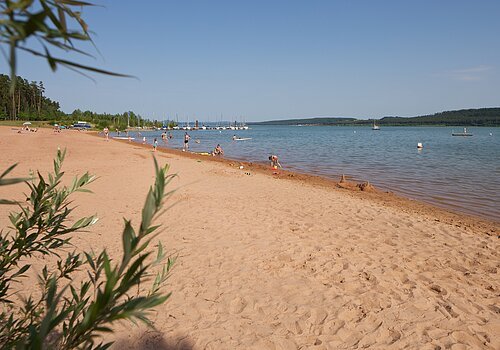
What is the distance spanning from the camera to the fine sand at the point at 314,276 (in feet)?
12.2

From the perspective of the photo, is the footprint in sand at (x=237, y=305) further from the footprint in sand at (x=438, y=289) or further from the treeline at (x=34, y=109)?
the treeline at (x=34, y=109)

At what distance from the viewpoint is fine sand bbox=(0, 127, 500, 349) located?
3.72 metres

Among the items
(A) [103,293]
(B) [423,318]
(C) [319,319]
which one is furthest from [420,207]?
(A) [103,293]

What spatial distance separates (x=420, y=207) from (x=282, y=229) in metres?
6.42

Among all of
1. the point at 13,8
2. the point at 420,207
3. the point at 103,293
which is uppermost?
the point at 13,8

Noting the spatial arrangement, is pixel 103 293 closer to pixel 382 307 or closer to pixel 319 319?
pixel 319 319

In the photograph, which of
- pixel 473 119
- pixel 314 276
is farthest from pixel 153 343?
pixel 473 119

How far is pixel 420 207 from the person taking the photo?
37.2 ft

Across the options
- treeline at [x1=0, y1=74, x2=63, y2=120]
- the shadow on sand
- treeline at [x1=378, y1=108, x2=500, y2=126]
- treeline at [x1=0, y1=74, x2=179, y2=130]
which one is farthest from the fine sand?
treeline at [x1=378, y1=108, x2=500, y2=126]

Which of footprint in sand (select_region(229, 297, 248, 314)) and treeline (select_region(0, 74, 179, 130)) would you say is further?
treeline (select_region(0, 74, 179, 130))

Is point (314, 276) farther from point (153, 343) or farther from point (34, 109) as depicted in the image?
point (34, 109)

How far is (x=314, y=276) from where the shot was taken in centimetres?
512

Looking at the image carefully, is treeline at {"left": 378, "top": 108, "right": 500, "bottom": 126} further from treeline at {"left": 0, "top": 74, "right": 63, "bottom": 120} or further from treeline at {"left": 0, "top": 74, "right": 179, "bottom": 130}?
treeline at {"left": 0, "top": 74, "right": 63, "bottom": 120}

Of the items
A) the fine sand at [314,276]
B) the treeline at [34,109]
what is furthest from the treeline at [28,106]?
the fine sand at [314,276]
